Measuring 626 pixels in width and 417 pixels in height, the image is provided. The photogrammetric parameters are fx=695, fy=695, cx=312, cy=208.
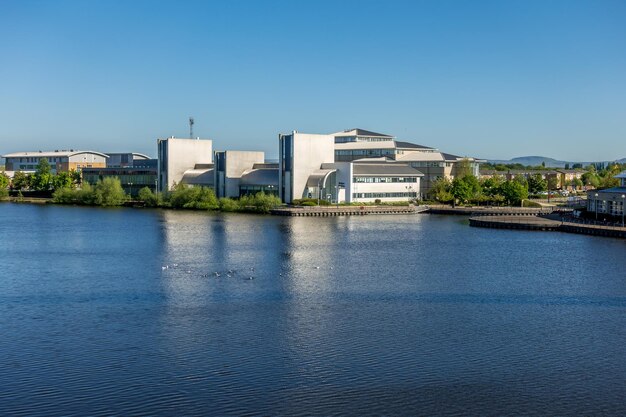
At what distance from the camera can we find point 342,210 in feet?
140

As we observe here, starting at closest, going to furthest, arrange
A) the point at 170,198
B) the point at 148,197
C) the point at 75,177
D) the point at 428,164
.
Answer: the point at 170,198 < the point at 148,197 < the point at 428,164 < the point at 75,177

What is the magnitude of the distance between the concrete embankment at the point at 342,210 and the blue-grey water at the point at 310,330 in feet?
50.5

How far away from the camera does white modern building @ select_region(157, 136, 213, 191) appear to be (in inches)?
2050

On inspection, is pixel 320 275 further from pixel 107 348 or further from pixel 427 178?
pixel 427 178

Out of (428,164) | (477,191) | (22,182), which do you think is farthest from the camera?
(22,182)

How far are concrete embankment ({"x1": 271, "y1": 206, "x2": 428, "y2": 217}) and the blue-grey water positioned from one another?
15.4 metres

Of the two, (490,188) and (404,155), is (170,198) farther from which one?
(490,188)

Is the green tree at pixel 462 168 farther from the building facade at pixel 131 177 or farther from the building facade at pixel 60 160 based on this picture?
the building facade at pixel 60 160

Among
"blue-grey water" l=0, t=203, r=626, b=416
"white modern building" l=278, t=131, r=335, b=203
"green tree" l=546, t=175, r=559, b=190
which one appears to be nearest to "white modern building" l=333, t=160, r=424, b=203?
"white modern building" l=278, t=131, r=335, b=203

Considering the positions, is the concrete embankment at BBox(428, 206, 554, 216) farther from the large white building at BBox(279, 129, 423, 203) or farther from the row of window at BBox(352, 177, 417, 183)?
the large white building at BBox(279, 129, 423, 203)

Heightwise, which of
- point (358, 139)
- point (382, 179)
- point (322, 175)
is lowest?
point (382, 179)

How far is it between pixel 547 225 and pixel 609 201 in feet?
11.8

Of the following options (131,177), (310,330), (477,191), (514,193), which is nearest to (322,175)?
(477,191)

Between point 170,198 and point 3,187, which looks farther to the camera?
point 3,187
